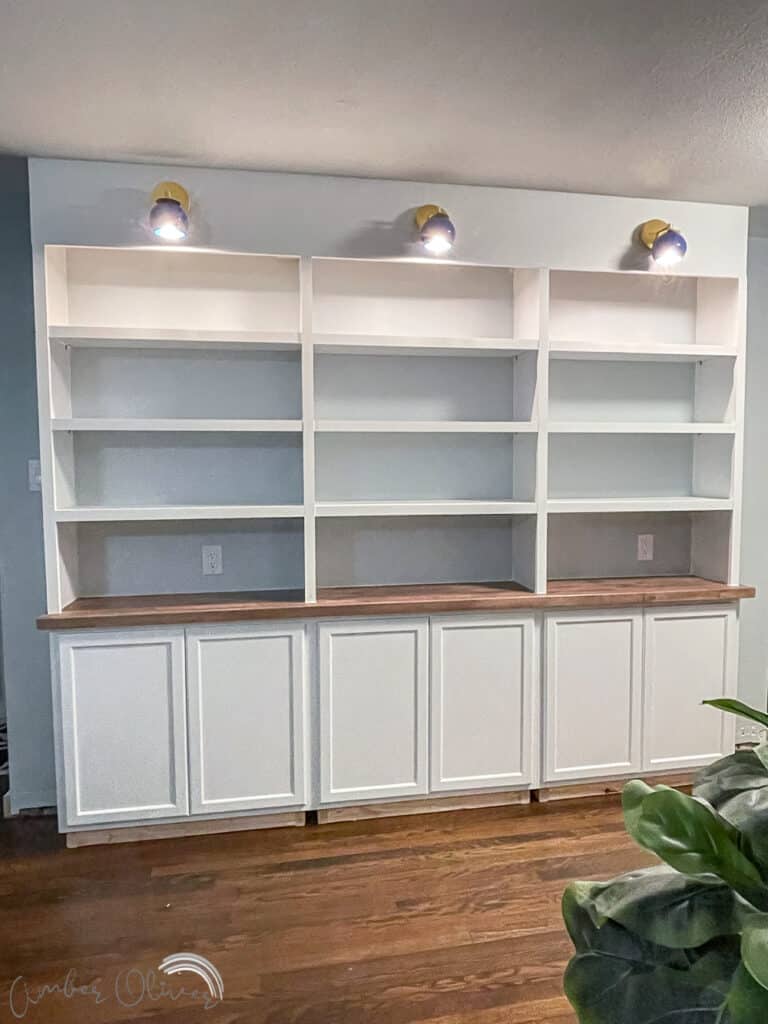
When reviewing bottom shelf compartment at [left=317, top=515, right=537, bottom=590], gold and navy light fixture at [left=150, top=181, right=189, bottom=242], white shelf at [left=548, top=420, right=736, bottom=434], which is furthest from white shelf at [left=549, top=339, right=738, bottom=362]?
gold and navy light fixture at [left=150, top=181, right=189, bottom=242]

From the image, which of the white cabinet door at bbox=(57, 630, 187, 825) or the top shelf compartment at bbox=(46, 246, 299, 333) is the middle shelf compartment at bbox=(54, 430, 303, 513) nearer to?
the top shelf compartment at bbox=(46, 246, 299, 333)

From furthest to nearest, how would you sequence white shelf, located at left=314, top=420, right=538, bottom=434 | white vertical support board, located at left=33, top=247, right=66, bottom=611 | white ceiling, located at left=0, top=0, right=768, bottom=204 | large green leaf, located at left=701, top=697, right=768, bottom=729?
white shelf, located at left=314, top=420, right=538, bottom=434
white vertical support board, located at left=33, top=247, right=66, bottom=611
white ceiling, located at left=0, top=0, right=768, bottom=204
large green leaf, located at left=701, top=697, right=768, bottom=729

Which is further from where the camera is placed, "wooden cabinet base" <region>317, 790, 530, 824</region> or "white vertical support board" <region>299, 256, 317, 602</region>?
"wooden cabinet base" <region>317, 790, 530, 824</region>

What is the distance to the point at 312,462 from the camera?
270 cm

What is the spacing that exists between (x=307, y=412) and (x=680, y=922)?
2.19 metres

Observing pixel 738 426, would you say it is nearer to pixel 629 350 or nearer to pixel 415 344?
pixel 629 350

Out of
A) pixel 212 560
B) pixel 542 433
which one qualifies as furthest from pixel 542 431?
pixel 212 560

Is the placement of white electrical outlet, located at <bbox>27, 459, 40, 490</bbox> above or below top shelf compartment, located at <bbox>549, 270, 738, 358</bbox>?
below

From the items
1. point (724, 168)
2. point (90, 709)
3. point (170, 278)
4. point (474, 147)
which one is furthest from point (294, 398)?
point (724, 168)

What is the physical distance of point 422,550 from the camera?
3096mm

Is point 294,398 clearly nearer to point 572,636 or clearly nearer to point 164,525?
point 164,525

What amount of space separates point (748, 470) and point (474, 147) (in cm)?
208

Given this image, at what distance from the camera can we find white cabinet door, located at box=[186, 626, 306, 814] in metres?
2.61

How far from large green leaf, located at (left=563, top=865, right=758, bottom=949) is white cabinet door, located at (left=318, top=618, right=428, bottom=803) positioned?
74.7 inches
